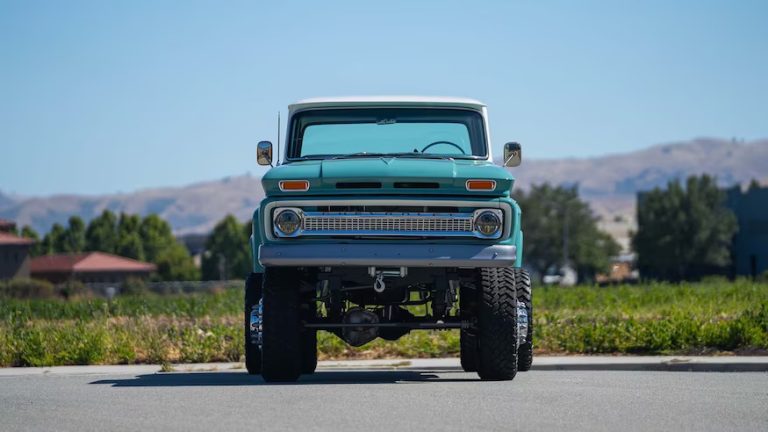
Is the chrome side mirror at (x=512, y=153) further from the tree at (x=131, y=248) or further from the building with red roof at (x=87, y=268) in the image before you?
the tree at (x=131, y=248)

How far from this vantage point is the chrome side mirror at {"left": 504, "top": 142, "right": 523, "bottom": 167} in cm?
1450

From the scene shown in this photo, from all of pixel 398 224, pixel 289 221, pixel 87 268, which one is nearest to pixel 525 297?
pixel 398 224

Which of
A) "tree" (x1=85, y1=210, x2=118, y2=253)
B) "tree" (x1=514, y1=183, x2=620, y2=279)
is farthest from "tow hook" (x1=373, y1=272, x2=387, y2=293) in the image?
"tree" (x1=85, y1=210, x2=118, y2=253)

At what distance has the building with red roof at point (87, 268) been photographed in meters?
125

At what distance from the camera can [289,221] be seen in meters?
13.3

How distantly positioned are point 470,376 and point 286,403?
4023 millimetres

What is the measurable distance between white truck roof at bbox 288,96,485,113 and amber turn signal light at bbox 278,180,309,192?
2.05 m

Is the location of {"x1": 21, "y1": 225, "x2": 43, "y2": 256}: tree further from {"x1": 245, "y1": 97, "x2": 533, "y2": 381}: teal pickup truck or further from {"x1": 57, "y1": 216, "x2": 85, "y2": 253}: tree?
{"x1": 245, "y1": 97, "x2": 533, "y2": 381}: teal pickup truck

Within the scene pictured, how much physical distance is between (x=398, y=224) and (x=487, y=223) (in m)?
0.86

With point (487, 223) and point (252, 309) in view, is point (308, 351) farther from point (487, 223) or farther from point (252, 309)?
point (487, 223)

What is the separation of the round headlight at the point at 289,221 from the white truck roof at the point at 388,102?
2.22 meters

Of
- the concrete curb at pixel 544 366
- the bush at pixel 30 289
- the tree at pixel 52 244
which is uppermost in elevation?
the concrete curb at pixel 544 366

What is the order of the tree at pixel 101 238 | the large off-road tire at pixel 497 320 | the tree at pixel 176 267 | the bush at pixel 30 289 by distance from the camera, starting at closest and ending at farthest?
the large off-road tire at pixel 497 320 → the bush at pixel 30 289 → the tree at pixel 176 267 → the tree at pixel 101 238

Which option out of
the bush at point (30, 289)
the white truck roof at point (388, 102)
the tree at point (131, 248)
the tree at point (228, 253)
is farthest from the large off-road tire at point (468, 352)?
the tree at point (131, 248)
